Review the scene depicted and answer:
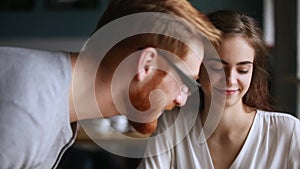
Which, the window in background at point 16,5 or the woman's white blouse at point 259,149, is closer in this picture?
the woman's white blouse at point 259,149

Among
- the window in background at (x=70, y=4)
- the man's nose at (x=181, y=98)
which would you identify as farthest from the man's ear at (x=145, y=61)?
the window in background at (x=70, y=4)

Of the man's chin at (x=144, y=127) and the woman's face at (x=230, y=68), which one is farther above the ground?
the woman's face at (x=230, y=68)

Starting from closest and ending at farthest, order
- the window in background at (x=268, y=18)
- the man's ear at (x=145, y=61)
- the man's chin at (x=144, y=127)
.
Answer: the man's ear at (x=145, y=61), the man's chin at (x=144, y=127), the window in background at (x=268, y=18)

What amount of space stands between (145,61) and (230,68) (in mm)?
148

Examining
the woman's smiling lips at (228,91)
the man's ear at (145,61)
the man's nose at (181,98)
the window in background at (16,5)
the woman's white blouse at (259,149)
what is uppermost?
the man's ear at (145,61)

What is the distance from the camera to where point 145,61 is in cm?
60

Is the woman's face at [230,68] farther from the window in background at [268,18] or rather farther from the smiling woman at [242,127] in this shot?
the window in background at [268,18]

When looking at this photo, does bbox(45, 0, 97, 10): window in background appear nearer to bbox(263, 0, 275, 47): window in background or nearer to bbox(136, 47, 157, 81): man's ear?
bbox(263, 0, 275, 47): window in background

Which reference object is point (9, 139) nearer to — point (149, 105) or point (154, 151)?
point (149, 105)

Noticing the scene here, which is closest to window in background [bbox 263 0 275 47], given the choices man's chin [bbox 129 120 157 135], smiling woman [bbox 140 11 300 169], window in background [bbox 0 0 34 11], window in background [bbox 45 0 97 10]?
smiling woman [bbox 140 11 300 169]

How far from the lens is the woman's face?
0.69m

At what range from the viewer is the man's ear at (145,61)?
593 millimetres

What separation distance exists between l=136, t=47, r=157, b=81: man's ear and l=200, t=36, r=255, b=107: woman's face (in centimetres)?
10

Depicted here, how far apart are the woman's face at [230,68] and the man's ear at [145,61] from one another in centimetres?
10
